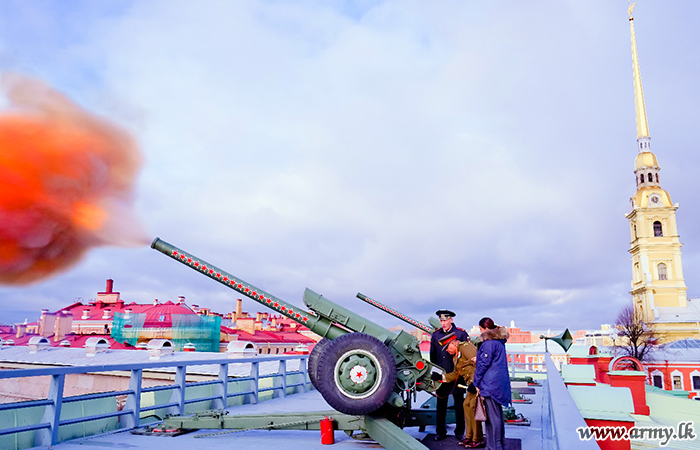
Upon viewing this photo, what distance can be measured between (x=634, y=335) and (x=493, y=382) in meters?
59.8

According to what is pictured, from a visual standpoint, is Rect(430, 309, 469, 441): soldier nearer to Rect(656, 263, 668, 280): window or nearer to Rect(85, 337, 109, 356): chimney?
Rect(85, 337, 109, 356): chimney

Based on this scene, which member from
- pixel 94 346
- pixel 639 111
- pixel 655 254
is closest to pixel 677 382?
pixel 655 254

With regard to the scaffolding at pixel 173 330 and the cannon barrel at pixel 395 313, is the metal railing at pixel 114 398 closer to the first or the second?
the cannon barrel at pixel 395 313

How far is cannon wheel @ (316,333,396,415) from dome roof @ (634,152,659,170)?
89808 millimetres

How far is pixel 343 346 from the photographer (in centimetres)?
598

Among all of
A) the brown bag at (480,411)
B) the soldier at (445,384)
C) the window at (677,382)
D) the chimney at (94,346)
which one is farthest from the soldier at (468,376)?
the window at (677,382)

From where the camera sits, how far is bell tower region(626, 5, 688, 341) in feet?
230

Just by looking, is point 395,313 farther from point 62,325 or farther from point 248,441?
point 62,325

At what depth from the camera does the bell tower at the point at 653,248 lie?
230ft

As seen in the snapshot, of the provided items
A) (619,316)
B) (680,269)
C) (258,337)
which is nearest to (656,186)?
(680,269)

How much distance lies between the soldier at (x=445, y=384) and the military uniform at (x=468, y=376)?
0.44 feet

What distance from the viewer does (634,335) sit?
5559 centimetres

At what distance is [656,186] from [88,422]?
89434mm

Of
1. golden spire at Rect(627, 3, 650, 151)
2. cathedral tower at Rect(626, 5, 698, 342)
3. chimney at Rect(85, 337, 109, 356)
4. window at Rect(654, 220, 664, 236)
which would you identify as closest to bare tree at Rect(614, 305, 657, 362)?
cathedral tower at Rect(626, 5, 698, 342)
